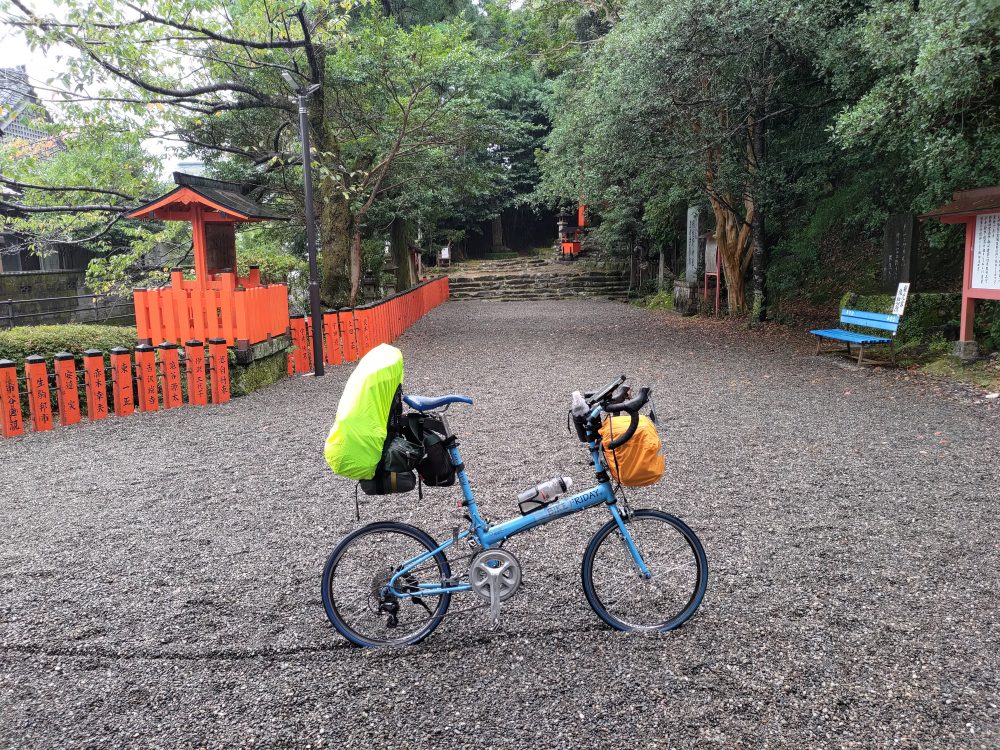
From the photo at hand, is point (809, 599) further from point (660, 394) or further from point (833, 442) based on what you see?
point (660, 394)

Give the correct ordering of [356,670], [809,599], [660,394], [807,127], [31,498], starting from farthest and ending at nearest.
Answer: [807,127], [660,394], [31,498], [809,599], [356,670]

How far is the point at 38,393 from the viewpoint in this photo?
7.42m

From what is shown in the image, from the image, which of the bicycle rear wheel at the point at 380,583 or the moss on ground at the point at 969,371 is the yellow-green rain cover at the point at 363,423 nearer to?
the bicycle rear wheel at the point at 380,583

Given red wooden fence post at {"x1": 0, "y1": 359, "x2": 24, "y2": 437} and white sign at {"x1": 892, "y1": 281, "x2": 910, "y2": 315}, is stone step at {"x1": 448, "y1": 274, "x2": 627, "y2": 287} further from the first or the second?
red wooden fence post at {"x1": 0, "y1": 359, "x2": 24, "y2": 437}

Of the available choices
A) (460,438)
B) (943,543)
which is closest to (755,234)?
(460,438)

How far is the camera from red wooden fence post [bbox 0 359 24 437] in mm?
7117

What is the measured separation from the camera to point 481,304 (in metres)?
25.3

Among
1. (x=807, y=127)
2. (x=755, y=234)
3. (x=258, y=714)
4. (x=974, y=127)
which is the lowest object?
(x=258, y=714)

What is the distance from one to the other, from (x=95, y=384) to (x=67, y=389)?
267 millimetres

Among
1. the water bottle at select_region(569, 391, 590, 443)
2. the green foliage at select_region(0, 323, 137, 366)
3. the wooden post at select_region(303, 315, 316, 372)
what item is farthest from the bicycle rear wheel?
the wooden post at select_region(303, 315, 316, 372)

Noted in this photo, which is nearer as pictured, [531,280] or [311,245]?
[311,245]

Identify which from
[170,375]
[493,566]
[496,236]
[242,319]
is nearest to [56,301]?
[242,319]

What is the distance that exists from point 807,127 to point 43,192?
1346cm

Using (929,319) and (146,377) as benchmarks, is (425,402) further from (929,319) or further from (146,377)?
(929,319)
